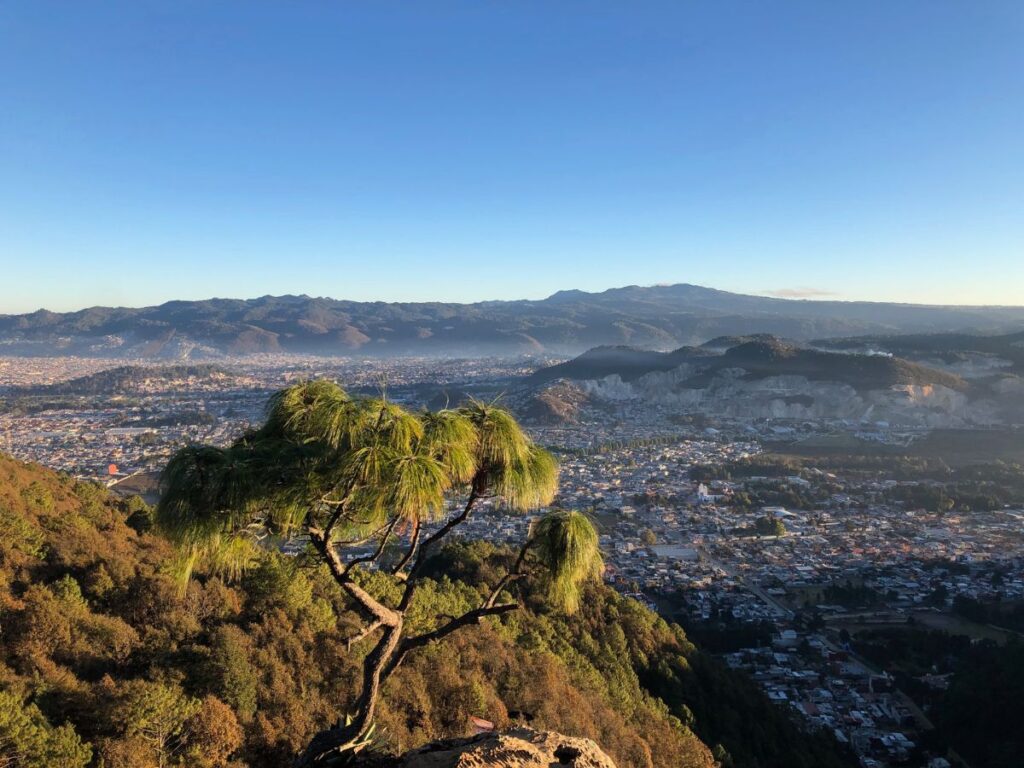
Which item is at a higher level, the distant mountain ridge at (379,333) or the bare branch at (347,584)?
the distant mountain ridge at (379,333)

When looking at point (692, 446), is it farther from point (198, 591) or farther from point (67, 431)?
point (67, 431)

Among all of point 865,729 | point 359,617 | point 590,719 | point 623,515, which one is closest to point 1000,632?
point 865,729

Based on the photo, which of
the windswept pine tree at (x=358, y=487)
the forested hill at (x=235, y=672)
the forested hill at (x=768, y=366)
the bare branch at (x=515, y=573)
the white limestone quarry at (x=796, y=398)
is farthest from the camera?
the forested hill at (x=768, y=366)

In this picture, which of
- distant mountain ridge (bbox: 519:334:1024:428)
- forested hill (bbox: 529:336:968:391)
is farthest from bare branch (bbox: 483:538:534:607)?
forested hill (bbox: 529:336:968:391)

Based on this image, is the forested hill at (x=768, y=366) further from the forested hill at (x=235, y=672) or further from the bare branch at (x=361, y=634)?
the bare branch at (x=361, y=634)

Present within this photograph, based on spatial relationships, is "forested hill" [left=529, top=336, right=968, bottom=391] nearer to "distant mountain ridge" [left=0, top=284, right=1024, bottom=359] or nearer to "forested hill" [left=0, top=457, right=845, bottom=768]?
"distant mountain ridge" [left=0, top=284, right=1024, bottom=359]

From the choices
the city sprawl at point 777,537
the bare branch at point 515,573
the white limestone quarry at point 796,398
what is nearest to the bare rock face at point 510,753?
the bare branch at point 515,573
